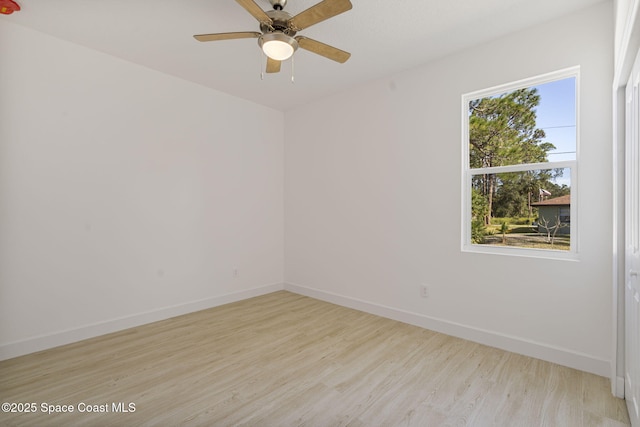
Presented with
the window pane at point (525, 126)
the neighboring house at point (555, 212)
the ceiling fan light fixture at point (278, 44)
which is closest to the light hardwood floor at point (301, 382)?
the neighboring house at point (555, 212)

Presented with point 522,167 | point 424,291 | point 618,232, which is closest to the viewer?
point 618,232

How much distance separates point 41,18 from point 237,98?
206 centimetres

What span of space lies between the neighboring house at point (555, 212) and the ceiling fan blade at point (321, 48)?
2091 mm

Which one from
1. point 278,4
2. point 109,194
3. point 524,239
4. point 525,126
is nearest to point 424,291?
point 524,239

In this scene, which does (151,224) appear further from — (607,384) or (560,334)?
(607,384)

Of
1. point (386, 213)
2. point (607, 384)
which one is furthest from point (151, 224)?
point (607, 384)

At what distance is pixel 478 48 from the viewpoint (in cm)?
291

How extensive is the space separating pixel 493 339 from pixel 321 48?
2878mm

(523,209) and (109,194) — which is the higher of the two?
(109,194)

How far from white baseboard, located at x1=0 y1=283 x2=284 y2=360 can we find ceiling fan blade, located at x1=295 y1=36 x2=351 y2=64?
3116mm

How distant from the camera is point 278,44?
2098 millimetres

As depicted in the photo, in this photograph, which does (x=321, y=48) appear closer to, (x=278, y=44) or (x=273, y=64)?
(x=278, y=44)

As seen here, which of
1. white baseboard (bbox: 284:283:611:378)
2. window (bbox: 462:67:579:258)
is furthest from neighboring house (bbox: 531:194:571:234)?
white baseboard (bbox: 284:283:611:378)

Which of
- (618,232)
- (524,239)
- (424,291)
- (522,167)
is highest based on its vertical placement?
(522,167)
